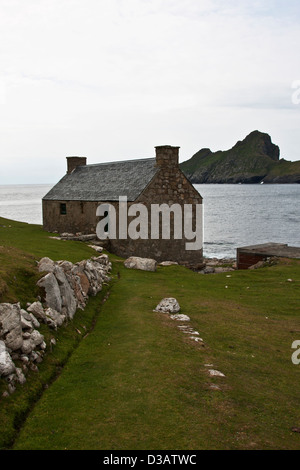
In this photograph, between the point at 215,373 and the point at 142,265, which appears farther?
the point at 142,265

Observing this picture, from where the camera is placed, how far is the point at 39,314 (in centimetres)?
1366

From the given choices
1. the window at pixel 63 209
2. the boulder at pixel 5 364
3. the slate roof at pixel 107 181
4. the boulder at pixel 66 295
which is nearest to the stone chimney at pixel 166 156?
the slate roof at pixel 107 181

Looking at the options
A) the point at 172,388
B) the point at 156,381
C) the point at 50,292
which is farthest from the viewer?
the point at 50,292

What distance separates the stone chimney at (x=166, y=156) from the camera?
1495 inches

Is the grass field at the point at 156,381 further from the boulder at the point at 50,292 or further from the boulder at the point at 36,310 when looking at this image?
the boulder at the point at 36,310

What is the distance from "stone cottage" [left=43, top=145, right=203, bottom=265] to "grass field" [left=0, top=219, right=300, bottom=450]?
1764cm

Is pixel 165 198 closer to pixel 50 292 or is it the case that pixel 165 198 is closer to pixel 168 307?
pixel 168 307

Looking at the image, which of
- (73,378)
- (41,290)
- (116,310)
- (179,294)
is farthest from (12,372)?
(179,294)

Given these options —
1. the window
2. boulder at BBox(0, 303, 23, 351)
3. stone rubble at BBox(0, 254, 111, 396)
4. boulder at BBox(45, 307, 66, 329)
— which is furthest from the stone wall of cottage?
boulder at BBox(0, 303, 23, 351)

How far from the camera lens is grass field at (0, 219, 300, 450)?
861cm

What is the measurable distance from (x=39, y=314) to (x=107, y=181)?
30.5 meters

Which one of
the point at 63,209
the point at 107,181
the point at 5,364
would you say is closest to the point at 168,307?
the point at 5,364

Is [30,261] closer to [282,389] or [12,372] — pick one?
[12,372]
